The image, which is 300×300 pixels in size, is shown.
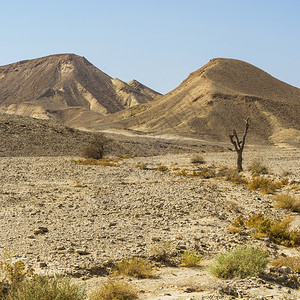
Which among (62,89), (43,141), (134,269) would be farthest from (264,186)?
(62,89)

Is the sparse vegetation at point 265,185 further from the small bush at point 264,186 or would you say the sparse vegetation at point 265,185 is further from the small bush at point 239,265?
the small bush at point 239,265

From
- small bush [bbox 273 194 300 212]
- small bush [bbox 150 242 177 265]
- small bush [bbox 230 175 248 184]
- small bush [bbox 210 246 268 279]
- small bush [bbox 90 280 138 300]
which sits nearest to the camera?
small bush [bbox 90 280 138 300]

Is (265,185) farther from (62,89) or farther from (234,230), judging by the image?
(62,89)

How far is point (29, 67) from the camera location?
175 meters

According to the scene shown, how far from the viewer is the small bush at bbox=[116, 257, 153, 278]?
767 cm

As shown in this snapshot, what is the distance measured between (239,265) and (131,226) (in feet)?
15.4

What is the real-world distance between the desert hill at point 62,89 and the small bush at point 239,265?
377 feet

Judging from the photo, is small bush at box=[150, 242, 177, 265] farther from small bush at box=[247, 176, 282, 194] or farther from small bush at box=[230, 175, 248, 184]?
small bush at box=[230, 175, 248, 184]

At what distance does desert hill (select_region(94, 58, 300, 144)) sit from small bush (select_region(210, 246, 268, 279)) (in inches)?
2515

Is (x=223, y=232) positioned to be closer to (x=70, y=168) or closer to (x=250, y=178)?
(x=250, y=178)

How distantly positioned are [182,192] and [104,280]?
9882 millimetres

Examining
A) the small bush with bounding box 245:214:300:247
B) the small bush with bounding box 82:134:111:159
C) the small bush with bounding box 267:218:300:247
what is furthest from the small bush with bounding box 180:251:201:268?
the small bush with bounding box 82:134:111:159

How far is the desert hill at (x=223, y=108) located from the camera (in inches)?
3014

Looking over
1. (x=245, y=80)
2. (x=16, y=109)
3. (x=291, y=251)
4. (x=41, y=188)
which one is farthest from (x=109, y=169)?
(x=16, y=109)
